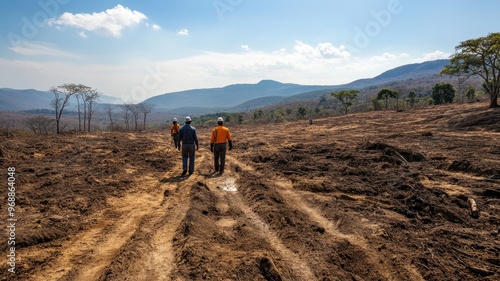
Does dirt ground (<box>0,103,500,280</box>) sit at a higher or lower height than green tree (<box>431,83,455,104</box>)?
lower

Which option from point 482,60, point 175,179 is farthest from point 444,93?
point 175,179

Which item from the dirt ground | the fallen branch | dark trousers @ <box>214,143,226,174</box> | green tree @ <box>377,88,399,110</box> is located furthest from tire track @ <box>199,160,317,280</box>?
green tree @ <box>377,88,399,110</box>

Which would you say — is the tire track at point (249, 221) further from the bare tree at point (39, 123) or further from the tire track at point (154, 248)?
the bare tree at point (39, 123)

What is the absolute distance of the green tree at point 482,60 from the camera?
2355cm

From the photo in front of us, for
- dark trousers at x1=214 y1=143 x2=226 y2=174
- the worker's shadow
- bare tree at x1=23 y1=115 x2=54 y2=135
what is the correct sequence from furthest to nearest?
bare tree at x1=23 y1=115 x2=54 y2=135
dark trousers at x1=214 y1=143 x2=226 y2=174
the worker's shadow

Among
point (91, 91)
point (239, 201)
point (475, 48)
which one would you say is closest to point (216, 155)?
point (239, 201)

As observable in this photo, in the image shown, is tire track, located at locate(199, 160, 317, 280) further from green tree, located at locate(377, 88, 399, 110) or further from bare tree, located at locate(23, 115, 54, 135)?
green tree, located at locate(377, 88, 399, 110)

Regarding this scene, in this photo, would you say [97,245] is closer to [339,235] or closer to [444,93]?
[339,235]

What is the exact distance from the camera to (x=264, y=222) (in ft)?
16.1

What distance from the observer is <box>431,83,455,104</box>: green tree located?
51.6 metres

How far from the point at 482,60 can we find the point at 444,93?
31.4 m

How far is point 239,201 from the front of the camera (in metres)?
6.21

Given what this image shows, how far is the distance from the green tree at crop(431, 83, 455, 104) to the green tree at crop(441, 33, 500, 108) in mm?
27928

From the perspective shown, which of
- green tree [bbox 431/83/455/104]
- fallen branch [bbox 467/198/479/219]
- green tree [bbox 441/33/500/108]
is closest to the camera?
fallen branch [bbox 467/198/479/219]
